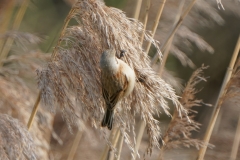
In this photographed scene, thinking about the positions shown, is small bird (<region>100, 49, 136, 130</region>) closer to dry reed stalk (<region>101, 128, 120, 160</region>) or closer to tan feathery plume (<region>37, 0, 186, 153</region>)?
tan feathery plume (<region>37, 0, 186, 153</region>)

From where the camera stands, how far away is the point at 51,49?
3623 mm

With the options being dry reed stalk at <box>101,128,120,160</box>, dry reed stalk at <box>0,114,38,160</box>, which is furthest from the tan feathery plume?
dry reed stalk at <box>101,128,120,160</box>

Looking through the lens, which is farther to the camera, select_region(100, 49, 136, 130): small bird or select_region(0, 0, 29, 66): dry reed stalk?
select_region(0, 0, 29, 66): dry reed stalk

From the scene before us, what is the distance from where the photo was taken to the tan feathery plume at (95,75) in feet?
6.03

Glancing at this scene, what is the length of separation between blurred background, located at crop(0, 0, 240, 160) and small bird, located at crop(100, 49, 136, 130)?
43 centimetres

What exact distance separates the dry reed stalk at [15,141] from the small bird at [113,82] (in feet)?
1.02

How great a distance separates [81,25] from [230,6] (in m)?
2.53

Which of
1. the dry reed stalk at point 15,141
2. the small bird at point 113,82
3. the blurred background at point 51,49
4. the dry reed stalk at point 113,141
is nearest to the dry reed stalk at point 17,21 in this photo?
the blurred background at point 51,49

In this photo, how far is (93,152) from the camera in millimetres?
3238

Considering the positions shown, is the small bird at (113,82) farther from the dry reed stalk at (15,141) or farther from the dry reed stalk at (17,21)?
the dry reed stalk at (17,21)

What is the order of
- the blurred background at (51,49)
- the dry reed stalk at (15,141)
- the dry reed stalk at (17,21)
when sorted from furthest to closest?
the dry reed stalk at (17,21) → the blurred background at (51,49) → the dry reed stalk at (15,141)

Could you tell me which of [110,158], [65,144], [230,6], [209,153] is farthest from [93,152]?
[209,153]

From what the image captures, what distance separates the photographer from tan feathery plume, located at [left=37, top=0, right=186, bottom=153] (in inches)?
72.3

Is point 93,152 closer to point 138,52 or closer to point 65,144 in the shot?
point 65,144
